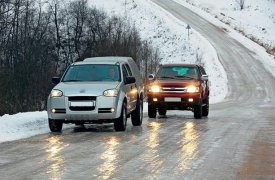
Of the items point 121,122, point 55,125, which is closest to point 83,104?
point 55,125

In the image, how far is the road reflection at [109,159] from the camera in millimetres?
8211

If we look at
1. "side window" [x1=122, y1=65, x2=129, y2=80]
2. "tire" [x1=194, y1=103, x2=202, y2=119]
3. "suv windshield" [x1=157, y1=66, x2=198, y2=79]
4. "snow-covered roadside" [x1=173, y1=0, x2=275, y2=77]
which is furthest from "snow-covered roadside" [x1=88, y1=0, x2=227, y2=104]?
"side window" [x1=122, y1=65, x2=129, y2=80]

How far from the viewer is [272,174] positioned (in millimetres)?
8375

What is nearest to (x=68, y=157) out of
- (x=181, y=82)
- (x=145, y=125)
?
(x=145, y=125)

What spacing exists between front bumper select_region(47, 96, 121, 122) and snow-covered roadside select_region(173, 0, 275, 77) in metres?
40.8

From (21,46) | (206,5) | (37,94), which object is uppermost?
(206,5)

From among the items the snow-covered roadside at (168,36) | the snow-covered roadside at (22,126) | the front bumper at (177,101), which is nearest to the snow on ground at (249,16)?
the snow-covered roadside at (168,36)

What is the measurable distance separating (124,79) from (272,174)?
7.61 metres

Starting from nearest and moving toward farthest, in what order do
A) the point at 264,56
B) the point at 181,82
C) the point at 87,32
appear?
the point at 181,82, the point at 264,56, the point at 87,32

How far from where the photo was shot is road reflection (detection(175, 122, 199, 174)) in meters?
8.84

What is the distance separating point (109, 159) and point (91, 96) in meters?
4.55

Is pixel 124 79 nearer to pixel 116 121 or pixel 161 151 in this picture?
pixel 116 121

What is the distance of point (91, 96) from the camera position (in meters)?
13.9

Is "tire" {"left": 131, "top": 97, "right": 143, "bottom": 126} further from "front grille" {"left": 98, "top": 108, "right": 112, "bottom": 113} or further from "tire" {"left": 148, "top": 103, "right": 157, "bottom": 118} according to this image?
"tire" {"left": 148, "top": 103, "right": 157, "bottom": 118}
